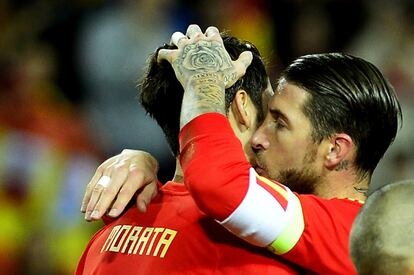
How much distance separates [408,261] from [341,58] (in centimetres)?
140

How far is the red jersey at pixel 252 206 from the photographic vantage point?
116 inches

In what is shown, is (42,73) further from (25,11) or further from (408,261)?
(408,261)

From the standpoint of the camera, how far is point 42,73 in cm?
773

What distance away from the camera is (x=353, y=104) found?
3.28 metres

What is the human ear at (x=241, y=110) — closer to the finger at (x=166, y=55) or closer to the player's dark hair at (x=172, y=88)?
the player's dark hair at (x=172, y=88)

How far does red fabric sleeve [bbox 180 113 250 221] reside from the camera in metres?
2.94

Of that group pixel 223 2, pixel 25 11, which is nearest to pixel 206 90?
pixel 223 2

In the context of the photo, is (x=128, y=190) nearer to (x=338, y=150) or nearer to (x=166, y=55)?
(x=166, y=55)

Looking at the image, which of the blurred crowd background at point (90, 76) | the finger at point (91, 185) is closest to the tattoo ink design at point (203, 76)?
the finger at point (91, 185)

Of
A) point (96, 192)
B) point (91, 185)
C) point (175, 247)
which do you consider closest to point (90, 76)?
point (91, 185)

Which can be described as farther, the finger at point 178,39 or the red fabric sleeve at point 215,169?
the finger at point 178,39

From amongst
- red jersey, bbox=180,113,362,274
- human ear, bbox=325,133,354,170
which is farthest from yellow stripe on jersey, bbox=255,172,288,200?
human ear, bbox=325,133,354,170

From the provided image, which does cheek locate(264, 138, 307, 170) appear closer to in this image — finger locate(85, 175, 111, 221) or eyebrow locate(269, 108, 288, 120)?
eyebrow locate(269, 108, 288, 120)

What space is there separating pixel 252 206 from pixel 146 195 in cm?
55
